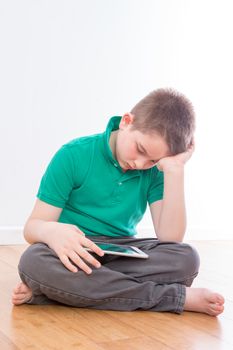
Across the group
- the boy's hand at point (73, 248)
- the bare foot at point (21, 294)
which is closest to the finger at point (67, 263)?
the boy's hand at point (73, 248)

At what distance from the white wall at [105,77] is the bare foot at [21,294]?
0.75 m

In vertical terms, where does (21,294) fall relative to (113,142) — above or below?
below

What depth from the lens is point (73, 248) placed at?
104cm

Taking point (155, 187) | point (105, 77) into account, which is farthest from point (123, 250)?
point (105, 77)

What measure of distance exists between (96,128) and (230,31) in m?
0.81

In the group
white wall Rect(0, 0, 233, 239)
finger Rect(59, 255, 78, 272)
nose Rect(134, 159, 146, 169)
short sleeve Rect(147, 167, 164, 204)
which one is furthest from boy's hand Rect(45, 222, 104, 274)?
white wall Rect(0, 0, 233, 239)

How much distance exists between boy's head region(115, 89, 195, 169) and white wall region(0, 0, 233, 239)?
686mm

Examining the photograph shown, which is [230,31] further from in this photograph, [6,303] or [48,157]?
[6,303]

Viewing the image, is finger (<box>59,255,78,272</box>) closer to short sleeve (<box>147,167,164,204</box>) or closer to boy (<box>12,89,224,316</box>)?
boy (<box>12,89,224,316</box>)

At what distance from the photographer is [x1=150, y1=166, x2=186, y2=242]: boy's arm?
4.00 feet

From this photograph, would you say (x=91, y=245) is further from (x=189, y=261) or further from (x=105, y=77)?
(x=105, y=77)

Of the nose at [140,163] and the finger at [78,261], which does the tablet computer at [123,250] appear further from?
the nose at [140,163]

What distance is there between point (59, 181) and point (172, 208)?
0.27 meters

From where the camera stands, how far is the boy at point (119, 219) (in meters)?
1.06
